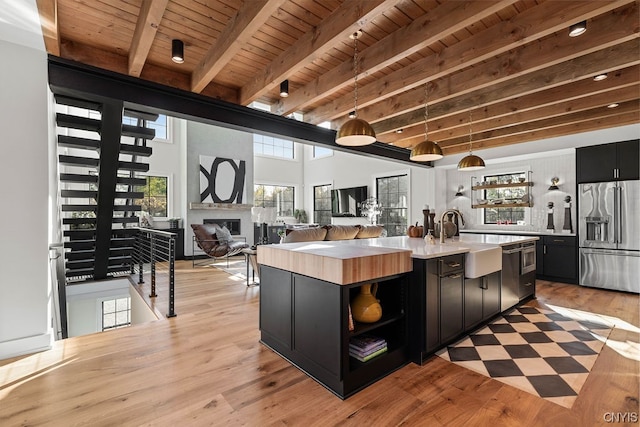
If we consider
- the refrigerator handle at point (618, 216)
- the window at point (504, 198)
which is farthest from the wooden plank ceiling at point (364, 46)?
the window at point (504, 198)

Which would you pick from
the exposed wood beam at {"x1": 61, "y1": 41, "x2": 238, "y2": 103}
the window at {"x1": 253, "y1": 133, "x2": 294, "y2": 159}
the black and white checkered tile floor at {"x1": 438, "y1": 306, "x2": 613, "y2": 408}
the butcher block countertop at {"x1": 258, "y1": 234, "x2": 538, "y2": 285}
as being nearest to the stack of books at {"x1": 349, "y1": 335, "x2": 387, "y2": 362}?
the butcher block countertop at {"x1": 258, "y1": 234, "x2": 538, "y2": 285}

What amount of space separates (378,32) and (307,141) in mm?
2113

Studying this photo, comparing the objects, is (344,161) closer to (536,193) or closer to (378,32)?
(536,193)

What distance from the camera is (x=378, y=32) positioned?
2680mm

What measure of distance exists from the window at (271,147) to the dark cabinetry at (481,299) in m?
7.71

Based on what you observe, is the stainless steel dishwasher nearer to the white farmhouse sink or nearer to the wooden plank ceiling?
the white farmhouse sink

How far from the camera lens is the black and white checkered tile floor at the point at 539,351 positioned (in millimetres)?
2162

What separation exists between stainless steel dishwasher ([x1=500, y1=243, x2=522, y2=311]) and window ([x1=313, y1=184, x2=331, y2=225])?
256 inches

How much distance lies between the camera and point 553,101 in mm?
3797

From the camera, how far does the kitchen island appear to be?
6.53ft

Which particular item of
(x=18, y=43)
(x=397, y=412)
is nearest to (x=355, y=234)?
(x=397, y=412)

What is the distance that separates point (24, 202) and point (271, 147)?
7960mm

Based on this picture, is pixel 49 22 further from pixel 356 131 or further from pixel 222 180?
pixel 222 180

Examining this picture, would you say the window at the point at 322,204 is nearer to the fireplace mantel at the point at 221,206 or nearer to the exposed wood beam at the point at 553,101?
the fireplace mantel at the point at 221,206
